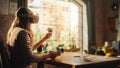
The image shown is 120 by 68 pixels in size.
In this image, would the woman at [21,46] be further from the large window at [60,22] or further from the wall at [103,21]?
the wall at [103,21]

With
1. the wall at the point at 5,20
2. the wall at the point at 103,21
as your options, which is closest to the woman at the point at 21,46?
the wall at the point at 5,20

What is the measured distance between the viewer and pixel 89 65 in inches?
79.3

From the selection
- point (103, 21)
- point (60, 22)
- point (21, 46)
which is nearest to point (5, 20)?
point (60, 22)

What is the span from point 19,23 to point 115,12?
3142 mm

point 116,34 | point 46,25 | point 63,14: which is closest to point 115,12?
point 116,34

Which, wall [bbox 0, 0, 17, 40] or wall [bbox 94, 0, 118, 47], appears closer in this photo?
wall [bbox 0, 0, 17, 40]

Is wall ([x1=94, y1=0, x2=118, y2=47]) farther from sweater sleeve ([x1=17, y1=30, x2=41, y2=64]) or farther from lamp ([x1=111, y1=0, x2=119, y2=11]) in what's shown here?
sweater sleeve ([x1=17, y1=30, x2=41, y2=64])

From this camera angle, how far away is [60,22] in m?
4.45

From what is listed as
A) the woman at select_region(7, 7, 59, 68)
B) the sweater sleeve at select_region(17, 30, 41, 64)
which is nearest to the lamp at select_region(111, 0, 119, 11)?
the woman at select_region(7, 7, 59, 68)

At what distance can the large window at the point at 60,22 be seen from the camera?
413 centimetres

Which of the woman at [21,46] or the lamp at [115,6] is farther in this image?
the lamp at [115,6]

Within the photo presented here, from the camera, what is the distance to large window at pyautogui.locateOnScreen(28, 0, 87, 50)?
4.13 meters

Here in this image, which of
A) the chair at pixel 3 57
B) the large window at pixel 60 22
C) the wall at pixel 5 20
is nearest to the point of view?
the chair at pixel 3 57

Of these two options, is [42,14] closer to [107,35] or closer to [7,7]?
[7,7]
